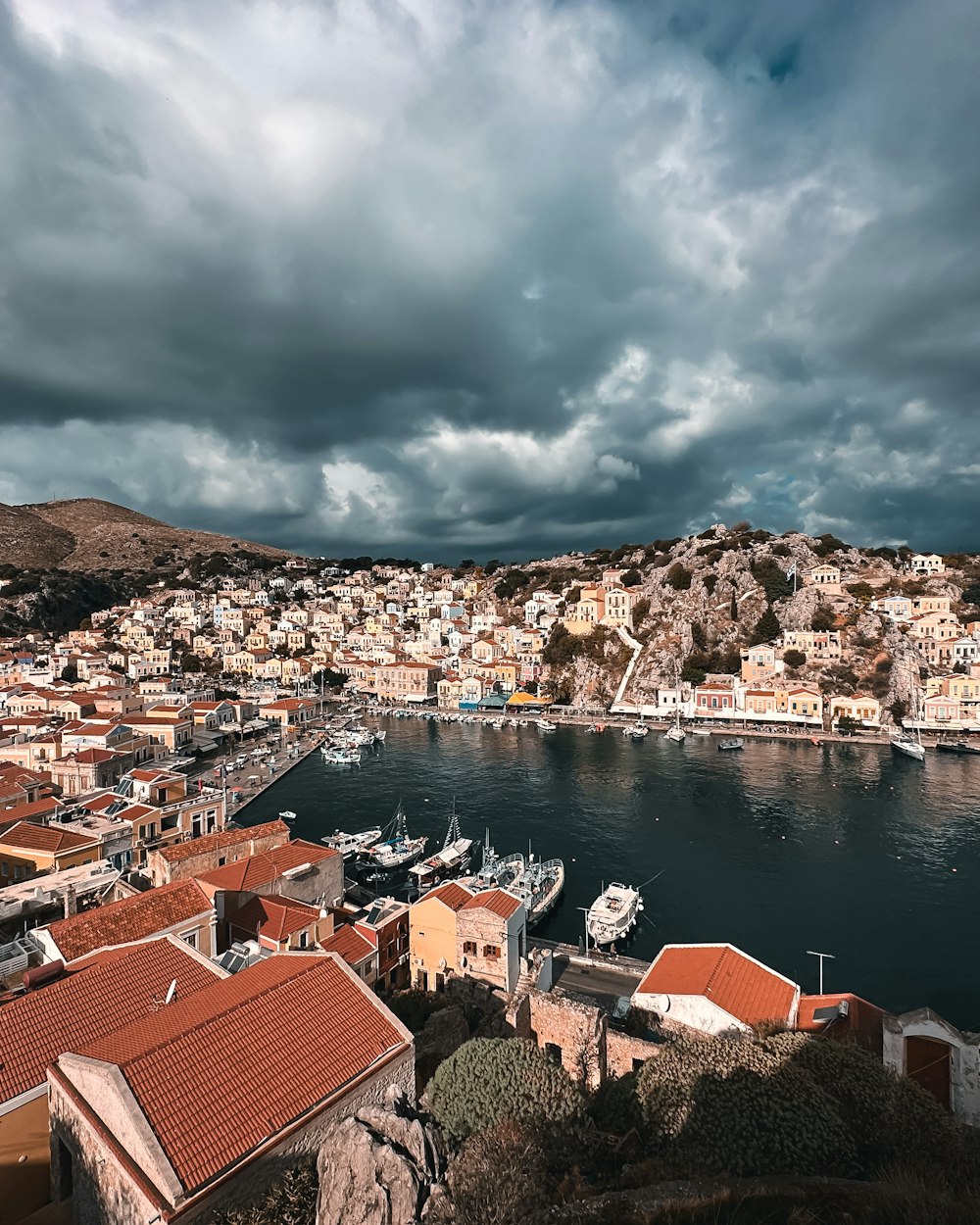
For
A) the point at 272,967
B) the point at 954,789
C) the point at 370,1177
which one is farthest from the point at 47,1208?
the point at 954,789

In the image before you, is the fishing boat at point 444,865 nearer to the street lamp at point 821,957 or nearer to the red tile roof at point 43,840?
the red tile roof at point 43,840

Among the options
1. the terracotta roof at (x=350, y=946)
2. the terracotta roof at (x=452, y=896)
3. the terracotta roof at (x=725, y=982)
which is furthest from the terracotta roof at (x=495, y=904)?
the terracotta roof at (x=725, y=982)

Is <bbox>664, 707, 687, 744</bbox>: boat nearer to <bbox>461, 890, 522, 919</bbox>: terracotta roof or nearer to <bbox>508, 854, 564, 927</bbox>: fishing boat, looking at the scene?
<bbox>508, 854, 564, 927</bbox>: fishing boat

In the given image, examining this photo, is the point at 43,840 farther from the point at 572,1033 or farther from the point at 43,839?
the point at 572,1033

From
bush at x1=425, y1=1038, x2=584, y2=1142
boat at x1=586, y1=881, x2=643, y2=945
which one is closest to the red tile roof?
boat at x1=586, y1=881, x2=643, y2=945

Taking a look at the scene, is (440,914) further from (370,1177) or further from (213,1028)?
(370,1177)

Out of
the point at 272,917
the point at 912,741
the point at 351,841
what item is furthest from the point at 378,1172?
the point at 912,741
